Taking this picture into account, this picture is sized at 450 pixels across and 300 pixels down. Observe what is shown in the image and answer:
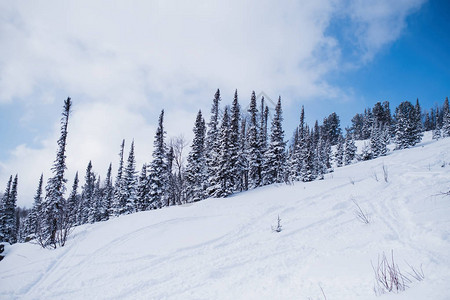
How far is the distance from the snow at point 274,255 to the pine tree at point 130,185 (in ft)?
79.9

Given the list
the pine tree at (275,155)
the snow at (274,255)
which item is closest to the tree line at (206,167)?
the pine tree at (275,155)

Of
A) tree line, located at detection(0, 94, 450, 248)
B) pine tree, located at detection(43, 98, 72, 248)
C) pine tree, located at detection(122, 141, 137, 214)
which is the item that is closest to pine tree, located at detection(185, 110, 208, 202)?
tree line, located at detection(0, 94, 450, 248)

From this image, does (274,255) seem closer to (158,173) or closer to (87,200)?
(158,173)

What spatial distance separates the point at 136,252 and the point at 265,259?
6.28m

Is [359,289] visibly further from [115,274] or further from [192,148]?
[192,148]

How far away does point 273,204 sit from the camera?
452 inches

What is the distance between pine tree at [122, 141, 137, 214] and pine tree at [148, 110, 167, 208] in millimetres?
7346

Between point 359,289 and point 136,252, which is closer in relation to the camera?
point 359,289

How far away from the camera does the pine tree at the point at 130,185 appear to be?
35.3 m

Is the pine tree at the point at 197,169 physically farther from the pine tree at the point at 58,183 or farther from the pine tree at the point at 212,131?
the pine tree at the point at 58,183

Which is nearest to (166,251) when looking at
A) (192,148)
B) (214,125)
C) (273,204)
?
(273,204)

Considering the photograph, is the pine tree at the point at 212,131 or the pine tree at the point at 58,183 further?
the pine tree at the point at 212,131

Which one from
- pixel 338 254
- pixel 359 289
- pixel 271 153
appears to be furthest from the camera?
pixel 271 153

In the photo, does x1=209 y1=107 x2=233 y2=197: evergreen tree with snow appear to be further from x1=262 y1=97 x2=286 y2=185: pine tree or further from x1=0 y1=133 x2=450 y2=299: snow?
x1=0 y1=133 x2=450 y2=299: snow
